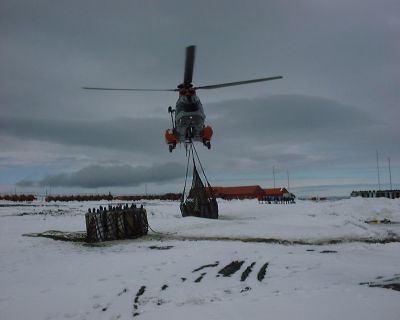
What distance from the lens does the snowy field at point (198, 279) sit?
269 inches

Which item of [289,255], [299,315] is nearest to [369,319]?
[299,315]

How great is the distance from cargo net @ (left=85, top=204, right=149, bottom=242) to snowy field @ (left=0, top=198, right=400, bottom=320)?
130 cm

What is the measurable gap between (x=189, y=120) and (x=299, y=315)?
1752 centimetres

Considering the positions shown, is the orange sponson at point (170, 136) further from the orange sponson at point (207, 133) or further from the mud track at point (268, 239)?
the mud track at point (268, 239)

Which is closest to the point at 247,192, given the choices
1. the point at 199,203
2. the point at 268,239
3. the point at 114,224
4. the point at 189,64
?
the point at 199,203

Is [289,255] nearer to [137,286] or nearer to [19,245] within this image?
[137,286]

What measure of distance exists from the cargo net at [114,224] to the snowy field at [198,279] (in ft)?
4.28

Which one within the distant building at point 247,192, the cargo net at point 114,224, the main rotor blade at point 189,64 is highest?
the main rotor blade at point 189,64

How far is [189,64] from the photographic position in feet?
66.5

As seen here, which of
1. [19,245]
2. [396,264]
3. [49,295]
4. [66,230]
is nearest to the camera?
[49,295]

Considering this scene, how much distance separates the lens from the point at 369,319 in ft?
19.1

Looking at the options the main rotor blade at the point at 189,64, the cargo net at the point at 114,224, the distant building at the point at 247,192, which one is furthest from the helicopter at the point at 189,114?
the distant building at the point at 247,192

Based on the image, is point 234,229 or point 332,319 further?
point 234,229

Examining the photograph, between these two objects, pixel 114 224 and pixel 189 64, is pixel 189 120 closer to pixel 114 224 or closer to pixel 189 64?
A: pixel 189 64
